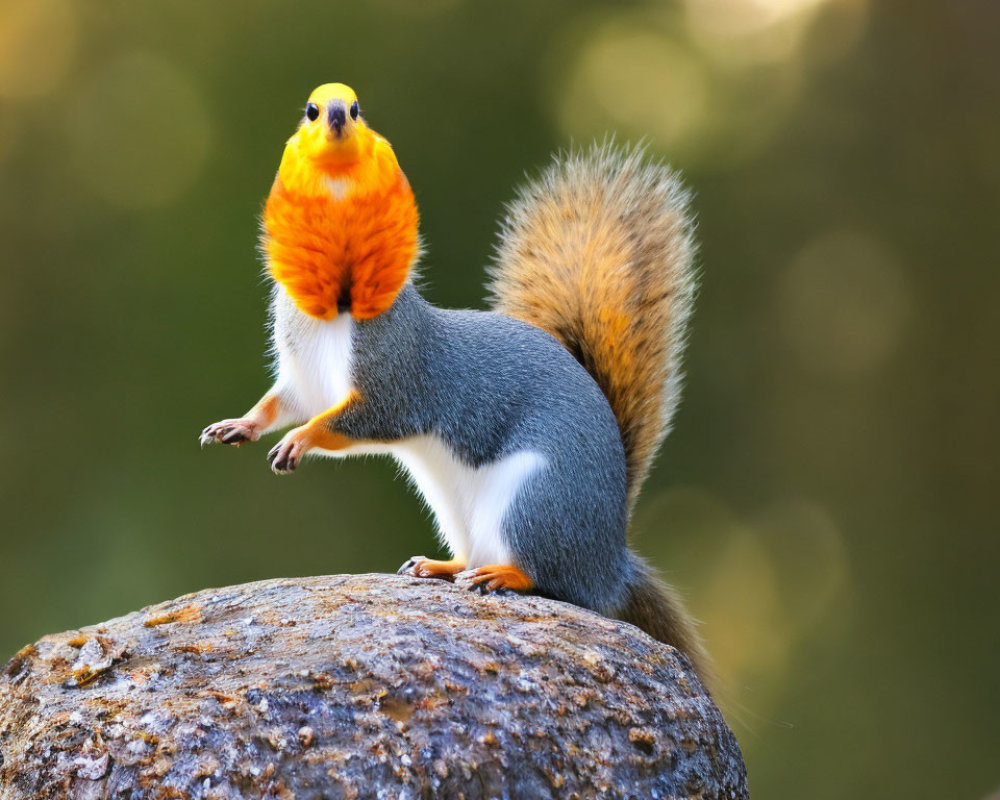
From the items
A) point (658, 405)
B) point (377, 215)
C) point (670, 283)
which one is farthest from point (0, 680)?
point (670, 283)

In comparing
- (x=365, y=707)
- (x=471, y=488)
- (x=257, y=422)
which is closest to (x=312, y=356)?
(x=257, y=422)

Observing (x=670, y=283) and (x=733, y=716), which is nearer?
(x=733, y=716)

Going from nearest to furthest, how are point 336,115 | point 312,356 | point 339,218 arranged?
point 336,115, point 339,218, point 312,356

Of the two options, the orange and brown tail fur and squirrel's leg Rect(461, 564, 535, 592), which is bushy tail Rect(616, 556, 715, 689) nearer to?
the orange and brown tail fur

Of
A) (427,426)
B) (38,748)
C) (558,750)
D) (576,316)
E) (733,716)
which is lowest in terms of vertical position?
(733,716)

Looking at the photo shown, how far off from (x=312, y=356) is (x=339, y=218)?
0.21m

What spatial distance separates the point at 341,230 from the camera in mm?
1493

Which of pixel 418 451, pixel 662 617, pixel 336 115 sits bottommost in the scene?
pixel 662 617

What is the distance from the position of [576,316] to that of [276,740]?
931mm

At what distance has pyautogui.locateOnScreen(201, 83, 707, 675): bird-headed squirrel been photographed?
150 centimetres

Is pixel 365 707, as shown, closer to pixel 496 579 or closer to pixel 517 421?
pixel 496 579

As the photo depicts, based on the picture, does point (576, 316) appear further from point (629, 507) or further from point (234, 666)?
point (234, 666)

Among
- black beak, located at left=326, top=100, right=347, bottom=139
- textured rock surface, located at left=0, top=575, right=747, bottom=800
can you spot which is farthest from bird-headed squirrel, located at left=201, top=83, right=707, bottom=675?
textured rock surface, located at left=0, top=575, right=747, bottom=800

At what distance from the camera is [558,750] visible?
1.23 m
